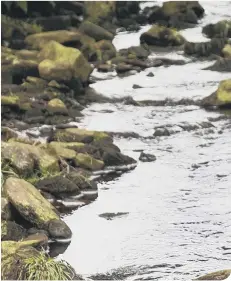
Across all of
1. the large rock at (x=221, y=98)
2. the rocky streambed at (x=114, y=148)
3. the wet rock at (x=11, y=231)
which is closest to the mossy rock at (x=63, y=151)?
the rocky streambed at (x=114, y=148)

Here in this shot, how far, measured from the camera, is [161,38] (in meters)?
35.3

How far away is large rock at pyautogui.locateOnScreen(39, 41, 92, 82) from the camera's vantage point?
1047 inches

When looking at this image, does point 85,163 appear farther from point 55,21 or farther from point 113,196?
point 55,21

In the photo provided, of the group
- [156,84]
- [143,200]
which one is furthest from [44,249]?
[156,84]

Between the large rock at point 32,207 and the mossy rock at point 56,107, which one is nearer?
the large rock at point 32,207

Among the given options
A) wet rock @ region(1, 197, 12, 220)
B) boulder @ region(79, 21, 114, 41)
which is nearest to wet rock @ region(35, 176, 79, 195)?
wet rock @ region(1, 197, 12, 220)

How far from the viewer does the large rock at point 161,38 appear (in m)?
35.2

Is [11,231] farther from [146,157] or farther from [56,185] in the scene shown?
[146,157]

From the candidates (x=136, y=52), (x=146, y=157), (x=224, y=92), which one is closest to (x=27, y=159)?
(x=146, y=157)

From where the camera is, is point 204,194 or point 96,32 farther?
point 96,32

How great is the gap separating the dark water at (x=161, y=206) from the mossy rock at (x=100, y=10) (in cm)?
1492

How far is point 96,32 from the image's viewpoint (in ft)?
117

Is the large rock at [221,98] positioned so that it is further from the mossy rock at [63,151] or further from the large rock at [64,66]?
the mossy rock at [63,151]

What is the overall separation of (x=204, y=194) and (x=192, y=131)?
19.3 feet
